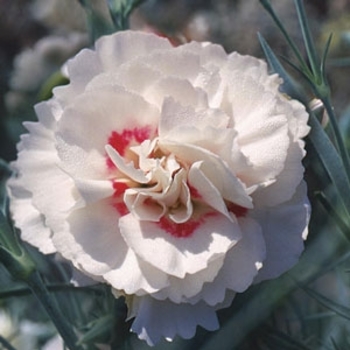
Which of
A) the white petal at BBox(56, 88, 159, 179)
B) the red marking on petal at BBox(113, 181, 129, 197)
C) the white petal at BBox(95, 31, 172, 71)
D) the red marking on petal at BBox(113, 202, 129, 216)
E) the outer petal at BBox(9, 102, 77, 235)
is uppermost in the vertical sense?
the white petal at BBox(95, 31, 172, 71)

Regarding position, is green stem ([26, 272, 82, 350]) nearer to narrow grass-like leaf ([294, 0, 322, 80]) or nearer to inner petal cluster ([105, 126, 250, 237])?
inner petal cluster ([105, 126, 250, 237])

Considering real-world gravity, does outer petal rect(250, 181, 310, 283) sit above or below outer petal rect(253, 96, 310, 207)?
below

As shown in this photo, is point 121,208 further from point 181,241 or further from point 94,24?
point 94,24

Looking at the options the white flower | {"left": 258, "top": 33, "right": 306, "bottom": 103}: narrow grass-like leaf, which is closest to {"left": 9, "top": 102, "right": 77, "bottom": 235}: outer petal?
the white flower

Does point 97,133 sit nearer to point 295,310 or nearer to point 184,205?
point 184,205

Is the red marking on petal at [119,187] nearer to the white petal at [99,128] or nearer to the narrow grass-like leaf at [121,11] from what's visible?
the white petal at [99,128]

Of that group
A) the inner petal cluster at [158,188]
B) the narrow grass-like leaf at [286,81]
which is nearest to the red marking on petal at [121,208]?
the inner petal cluster at [158,188]

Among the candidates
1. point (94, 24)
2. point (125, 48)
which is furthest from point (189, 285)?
point (94, 24)

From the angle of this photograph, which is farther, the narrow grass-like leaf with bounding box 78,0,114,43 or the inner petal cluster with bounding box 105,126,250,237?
the narrow grass-like leaf with bounding box 78,0,114,43
